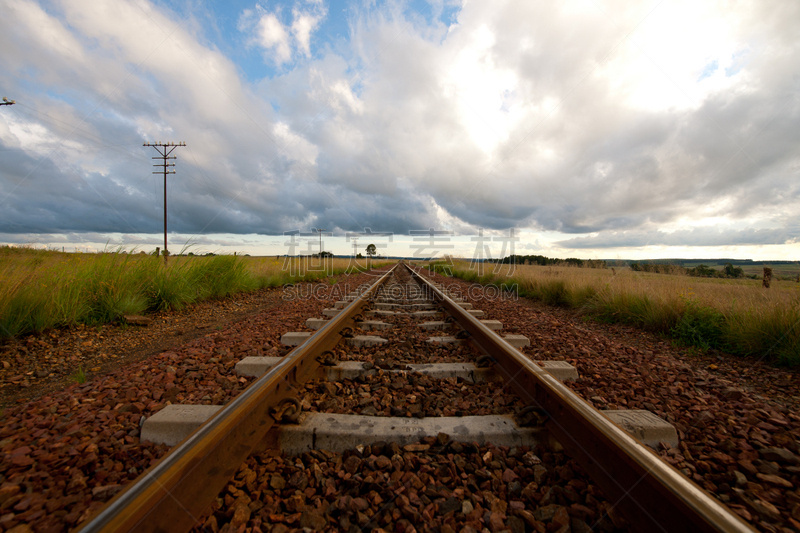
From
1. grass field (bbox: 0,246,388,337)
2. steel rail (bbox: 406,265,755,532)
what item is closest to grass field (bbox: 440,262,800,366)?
steel rail (bbox: 406,265,755,532)

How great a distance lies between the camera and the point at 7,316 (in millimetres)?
3320

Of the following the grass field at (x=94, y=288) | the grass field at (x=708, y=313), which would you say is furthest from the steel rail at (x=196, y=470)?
the grass field at (x=708, y=313)

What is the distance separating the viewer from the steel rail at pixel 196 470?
38.9 inches

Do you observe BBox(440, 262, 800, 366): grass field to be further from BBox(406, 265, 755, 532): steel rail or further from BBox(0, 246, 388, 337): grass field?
BBox(0, 246, 388, 337): grass field

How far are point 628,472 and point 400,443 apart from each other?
38.5 inches

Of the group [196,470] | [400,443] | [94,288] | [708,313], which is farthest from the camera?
Result: [94,288]

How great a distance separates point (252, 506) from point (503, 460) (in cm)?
113

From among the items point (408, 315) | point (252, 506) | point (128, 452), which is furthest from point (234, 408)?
point (408, 315)

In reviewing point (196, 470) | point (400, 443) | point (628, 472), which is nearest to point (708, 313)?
point (628, 472)

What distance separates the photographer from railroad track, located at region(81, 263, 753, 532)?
1.07 metres

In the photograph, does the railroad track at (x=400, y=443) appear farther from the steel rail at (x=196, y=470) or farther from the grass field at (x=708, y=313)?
the grass field at (x=708, y=313)

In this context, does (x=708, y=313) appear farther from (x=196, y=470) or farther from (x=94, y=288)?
(x=94, y=288)

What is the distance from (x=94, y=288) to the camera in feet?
14.0

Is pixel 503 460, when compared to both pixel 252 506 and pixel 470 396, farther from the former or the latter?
pixel 252 506
